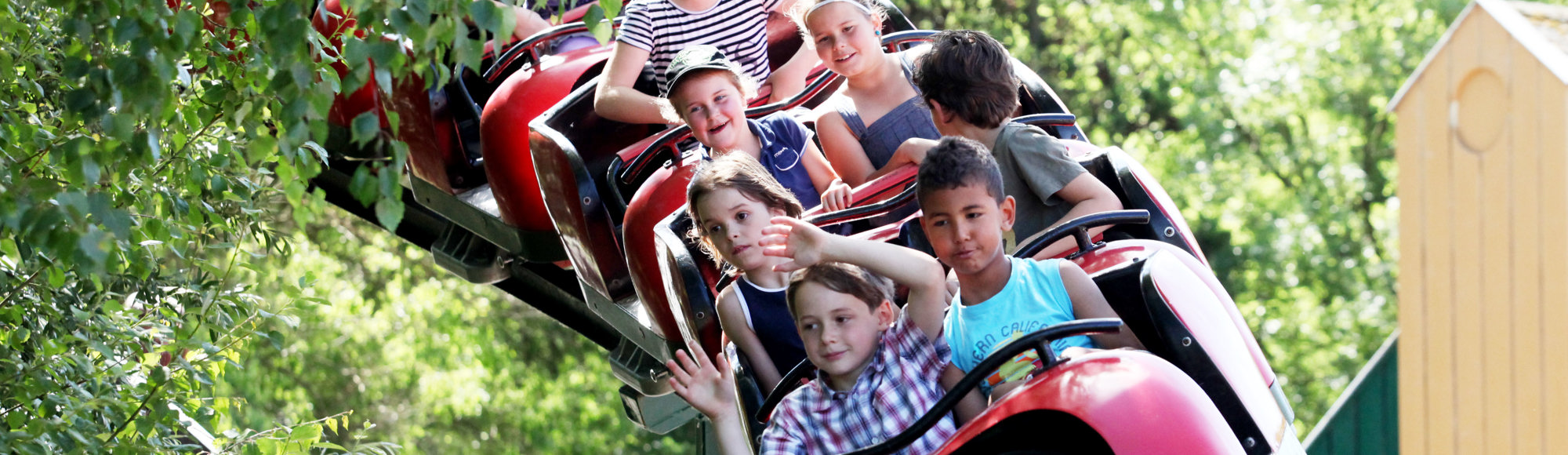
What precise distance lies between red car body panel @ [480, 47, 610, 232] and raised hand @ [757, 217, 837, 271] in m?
1.73

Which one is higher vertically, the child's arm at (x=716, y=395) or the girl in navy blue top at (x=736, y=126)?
the girl in navy blue top at (x=736, y=126)

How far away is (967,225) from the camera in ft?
6.34

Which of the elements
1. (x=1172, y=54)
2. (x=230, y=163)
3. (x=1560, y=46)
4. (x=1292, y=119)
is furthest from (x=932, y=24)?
(x=230, y=163)

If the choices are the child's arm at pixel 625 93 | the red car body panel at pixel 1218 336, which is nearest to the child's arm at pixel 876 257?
the red car body panel at pixel 1218 336

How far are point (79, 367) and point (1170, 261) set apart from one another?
4.85 ft

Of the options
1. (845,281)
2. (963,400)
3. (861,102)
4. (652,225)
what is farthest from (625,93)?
(963,400)

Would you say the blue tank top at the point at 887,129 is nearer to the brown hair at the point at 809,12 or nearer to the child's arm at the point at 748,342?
the brown hair at the point at 809,12

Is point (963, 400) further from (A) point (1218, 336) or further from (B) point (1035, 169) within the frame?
(B) point (1035, 169)

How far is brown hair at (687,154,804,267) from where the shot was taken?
2.38 meters

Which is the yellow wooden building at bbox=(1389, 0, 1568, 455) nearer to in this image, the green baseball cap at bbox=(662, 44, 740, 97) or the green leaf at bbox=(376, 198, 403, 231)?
the green baseball cap at bbox=(662, 44, 740, 97)

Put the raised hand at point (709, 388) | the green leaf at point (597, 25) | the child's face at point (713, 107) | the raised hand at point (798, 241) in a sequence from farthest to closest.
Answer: the child's face at point (713, 107), the raised hand at point (709, 388), the raised hand at point (798, 241), the green leaf at point (597, 25)

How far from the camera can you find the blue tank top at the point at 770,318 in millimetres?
2404

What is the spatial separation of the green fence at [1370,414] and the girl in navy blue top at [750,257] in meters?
3.28

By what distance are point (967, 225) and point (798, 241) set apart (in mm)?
214
